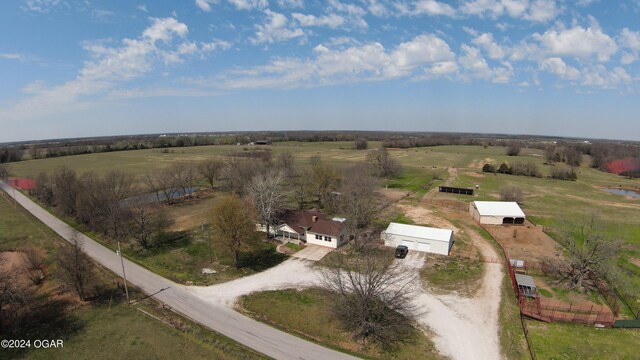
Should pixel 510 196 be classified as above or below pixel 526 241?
above

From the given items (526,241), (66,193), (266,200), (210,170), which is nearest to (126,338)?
(266,200)

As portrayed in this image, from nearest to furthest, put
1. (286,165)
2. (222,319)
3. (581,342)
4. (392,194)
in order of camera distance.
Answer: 1. (581,342)
2. (222,319)
3. (392,194)
4. (286,165)

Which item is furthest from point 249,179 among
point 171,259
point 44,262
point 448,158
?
point 448,158

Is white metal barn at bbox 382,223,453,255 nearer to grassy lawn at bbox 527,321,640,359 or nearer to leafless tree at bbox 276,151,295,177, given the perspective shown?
grassy lawn at bbox 527,321,640,359

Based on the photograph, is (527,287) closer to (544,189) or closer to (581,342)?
(581,342)

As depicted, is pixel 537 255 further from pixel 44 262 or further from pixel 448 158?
pixel 448 158

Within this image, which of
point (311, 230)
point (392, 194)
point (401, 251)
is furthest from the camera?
point (392, 194)

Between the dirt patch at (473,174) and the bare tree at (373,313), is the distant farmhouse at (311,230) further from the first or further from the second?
the dirt patch at (473,174)
